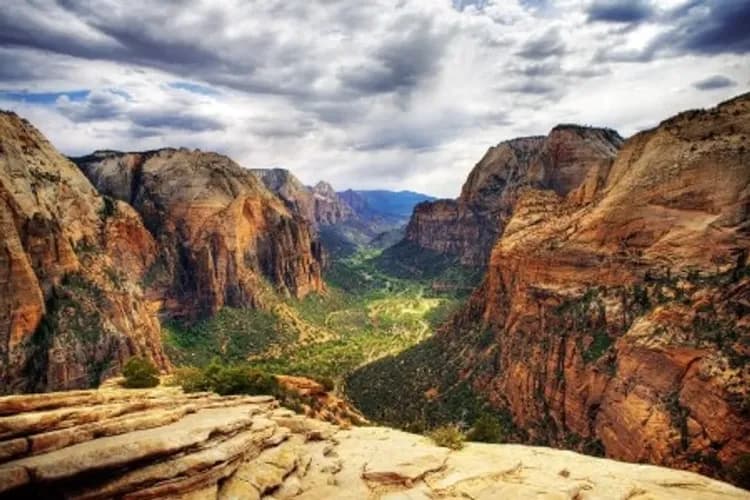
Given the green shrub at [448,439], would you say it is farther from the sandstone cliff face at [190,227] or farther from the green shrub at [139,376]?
the sandstone cliff face at [190,227]

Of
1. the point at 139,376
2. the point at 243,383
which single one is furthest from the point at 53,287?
the point at 243,383

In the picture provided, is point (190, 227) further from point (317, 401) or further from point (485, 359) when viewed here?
point (317, 401)

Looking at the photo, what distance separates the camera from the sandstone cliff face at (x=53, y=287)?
94.2 meters

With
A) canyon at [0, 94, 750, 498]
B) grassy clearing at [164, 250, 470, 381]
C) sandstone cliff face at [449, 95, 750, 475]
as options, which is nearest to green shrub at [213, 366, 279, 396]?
canyon at [0, 94, 750, 498]

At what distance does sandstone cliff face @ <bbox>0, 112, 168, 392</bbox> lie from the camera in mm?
94188

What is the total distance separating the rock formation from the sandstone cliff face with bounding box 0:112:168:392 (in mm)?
66907

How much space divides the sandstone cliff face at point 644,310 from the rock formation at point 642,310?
0.59ft

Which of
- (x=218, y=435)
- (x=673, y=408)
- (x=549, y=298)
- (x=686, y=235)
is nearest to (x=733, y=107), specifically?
(x=686, y=235)

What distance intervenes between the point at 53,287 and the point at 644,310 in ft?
345

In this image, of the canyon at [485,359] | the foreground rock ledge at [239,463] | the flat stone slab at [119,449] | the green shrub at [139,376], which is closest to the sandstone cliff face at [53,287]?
the canyon at [485,359]

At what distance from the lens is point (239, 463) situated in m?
28.4

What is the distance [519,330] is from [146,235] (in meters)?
128

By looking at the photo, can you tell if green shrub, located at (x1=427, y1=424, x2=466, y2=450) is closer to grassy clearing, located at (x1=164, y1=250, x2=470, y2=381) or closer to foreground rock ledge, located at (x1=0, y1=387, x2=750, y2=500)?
foreground rock ledge, located at (x1=0, y1=387, x2=750, y2=500)

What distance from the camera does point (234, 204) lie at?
646 ft
